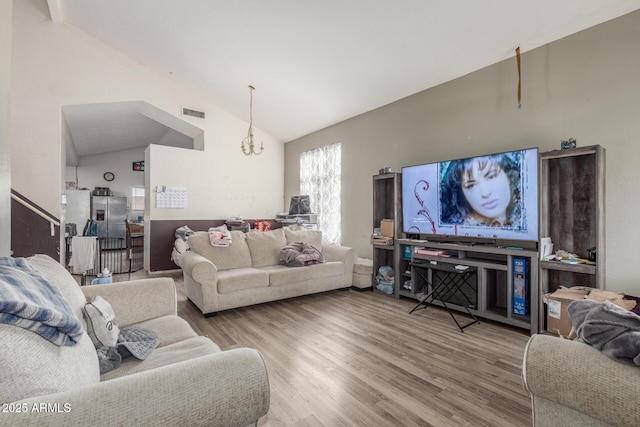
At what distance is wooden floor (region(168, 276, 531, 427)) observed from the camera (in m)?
1.71

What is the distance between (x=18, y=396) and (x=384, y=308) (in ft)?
10.8

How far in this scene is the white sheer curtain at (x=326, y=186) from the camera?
5.66 meters

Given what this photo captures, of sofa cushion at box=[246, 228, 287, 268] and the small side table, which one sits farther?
sofa cushion at box=[246, 228, 287, 268]

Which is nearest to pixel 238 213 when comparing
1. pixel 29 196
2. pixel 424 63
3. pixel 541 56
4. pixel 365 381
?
pixel 29 196

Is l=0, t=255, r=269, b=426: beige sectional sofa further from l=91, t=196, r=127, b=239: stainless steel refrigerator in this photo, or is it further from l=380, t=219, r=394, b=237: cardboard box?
l=91, t=196, r=127, b=239: stainless steel refrigerator

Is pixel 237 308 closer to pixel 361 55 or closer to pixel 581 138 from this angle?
pixel 361 55

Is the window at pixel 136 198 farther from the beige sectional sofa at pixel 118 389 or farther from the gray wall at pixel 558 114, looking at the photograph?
the beige sectional sofa at pixel 118 389

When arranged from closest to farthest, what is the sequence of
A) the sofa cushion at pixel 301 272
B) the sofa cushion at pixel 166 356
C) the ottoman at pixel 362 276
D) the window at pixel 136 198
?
the sofa cushion at pixel 166 356, the sofa cushion at pixel 301 272, the ottoman at pixel 362 276, the window at pixel 136 198

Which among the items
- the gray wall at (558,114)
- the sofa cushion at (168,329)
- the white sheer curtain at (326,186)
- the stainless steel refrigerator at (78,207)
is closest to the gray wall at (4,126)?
the sofa cushion at (168,329)

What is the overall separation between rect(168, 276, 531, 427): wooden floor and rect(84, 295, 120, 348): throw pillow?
0.91 metres

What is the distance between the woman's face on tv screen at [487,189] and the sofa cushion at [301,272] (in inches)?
76.0

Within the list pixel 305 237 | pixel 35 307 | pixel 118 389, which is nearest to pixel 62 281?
pixel 35 307

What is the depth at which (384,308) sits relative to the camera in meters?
3.59

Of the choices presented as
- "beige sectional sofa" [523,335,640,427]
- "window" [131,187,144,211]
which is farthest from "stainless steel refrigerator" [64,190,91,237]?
"beige sectional sofa" [523,335,640,427]
